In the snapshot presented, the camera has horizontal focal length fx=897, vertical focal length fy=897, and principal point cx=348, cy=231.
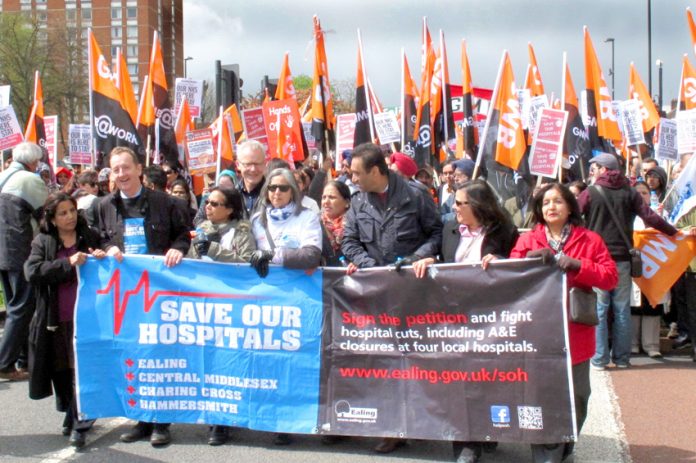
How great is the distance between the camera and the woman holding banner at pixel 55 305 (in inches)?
234

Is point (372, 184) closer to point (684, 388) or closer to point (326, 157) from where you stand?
point (684, 388)

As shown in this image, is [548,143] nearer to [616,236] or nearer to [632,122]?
[616,236]

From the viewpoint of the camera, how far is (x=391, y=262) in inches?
233

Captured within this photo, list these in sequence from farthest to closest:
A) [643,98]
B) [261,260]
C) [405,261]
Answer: [643,98] → [261,260] → [405,261]

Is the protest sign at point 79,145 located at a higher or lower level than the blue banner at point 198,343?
higher

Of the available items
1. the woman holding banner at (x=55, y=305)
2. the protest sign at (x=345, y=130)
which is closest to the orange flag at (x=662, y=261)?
the woman holding banner at (x=55, y=305)

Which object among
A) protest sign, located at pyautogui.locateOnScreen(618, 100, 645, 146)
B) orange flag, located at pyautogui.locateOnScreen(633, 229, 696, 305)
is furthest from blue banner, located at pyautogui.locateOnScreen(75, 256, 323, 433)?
protest sign, located at pyautogui.locateOnScreen(618, 100, 645, 146)

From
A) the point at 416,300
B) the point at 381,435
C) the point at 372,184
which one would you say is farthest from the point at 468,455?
the point at 372,184

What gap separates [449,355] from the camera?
215 inches

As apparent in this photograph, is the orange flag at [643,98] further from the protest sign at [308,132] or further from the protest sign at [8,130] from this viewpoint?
the protest sign at [8,130]

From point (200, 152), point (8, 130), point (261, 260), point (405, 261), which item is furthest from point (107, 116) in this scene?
point (405, 261)

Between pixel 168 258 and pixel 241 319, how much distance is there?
24.8 inches

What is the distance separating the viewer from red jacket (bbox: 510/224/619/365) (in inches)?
→ 204

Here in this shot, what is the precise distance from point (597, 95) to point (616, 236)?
491 centimetres
